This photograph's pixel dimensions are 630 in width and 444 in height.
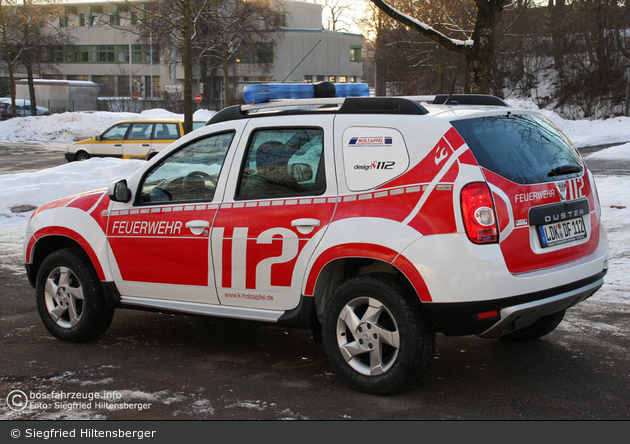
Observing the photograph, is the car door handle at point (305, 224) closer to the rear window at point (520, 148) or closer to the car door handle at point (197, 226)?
the car door handle at point (197, 226)

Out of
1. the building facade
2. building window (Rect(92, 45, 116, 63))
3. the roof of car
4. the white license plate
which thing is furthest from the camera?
building window (Rect(92, 45, 116, 63))

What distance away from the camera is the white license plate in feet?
12.8

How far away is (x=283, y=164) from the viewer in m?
4.44

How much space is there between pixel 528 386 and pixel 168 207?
270 centimetres

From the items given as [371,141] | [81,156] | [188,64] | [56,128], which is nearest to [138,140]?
[81,156]

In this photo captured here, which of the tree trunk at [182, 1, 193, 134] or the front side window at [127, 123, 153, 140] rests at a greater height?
the tree trunk at [182, 1, 193, 134]

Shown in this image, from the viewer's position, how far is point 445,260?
367cm

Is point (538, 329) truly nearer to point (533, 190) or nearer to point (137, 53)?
point (533, 190)

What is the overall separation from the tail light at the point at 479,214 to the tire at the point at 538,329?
1.56 meters

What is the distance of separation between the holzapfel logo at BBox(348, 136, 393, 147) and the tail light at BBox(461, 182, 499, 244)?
0.59m

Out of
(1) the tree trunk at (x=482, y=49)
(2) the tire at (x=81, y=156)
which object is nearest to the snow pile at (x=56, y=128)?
(2) the tire at (x=81, y=156)


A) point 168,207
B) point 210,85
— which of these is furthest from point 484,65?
point 210,85

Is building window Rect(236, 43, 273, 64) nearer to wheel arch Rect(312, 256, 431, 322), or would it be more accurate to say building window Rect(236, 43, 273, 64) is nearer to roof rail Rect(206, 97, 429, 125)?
roof rail Rect(206, 97, 429, 125)

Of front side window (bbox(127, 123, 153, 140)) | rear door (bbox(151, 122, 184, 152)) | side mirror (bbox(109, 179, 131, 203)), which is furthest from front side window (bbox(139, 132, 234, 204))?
front side window (bbox(127, 123, 153, 140))
